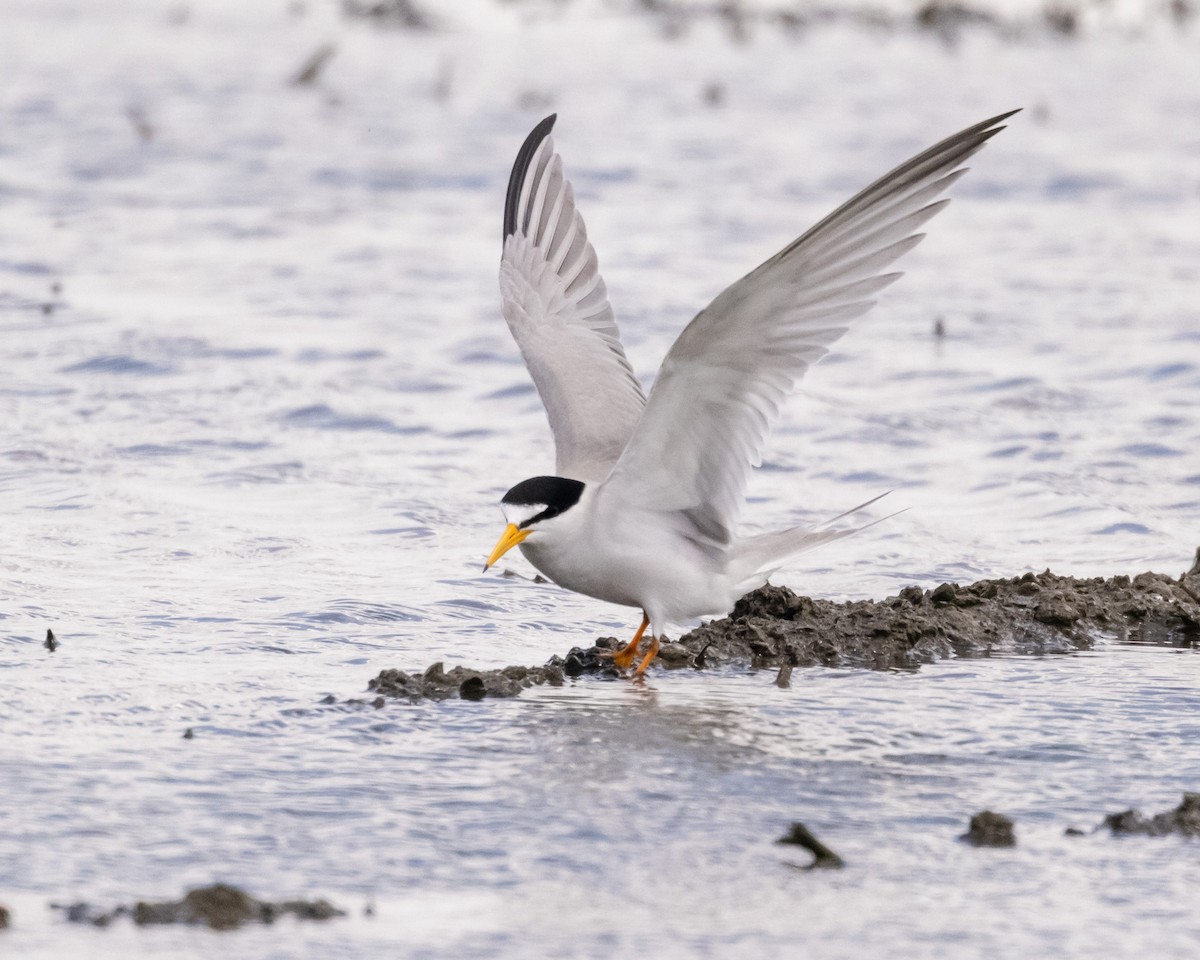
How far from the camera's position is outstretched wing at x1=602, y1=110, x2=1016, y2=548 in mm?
5184

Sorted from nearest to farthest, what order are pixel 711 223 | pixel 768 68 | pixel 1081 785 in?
pixel 1081 785 → pixel 711 223 → pixel 768 68

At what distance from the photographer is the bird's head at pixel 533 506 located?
5.39 meters

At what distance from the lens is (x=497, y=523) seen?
746 centimetres

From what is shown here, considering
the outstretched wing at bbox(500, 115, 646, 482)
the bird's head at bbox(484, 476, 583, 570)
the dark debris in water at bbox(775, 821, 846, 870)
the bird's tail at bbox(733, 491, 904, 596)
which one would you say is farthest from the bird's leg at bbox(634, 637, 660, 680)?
the dark debris in water at bbox(775, 821, 846, 870)

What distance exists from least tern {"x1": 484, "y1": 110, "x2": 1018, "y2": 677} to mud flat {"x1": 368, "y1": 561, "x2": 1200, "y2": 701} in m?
0.13

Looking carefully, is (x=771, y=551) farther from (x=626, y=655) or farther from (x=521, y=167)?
(x=521, y=167)

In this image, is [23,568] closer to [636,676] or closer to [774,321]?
[636,676]

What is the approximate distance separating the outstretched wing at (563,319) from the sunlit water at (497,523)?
67 cm

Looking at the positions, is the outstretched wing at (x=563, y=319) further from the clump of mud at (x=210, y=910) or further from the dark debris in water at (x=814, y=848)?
the clump of mud at (x=210, y=910)

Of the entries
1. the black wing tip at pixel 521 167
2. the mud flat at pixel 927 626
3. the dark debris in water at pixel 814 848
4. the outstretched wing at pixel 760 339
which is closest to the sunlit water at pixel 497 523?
the dark debris in water at pixel 814 848

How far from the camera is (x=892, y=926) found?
12.1ft

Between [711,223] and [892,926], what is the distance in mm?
10754

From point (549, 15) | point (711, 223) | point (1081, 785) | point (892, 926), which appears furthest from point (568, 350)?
point (549, 15)

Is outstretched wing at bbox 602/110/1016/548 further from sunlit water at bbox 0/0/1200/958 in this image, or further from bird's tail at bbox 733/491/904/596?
sunlit water at bbox 0/0/1200/958
